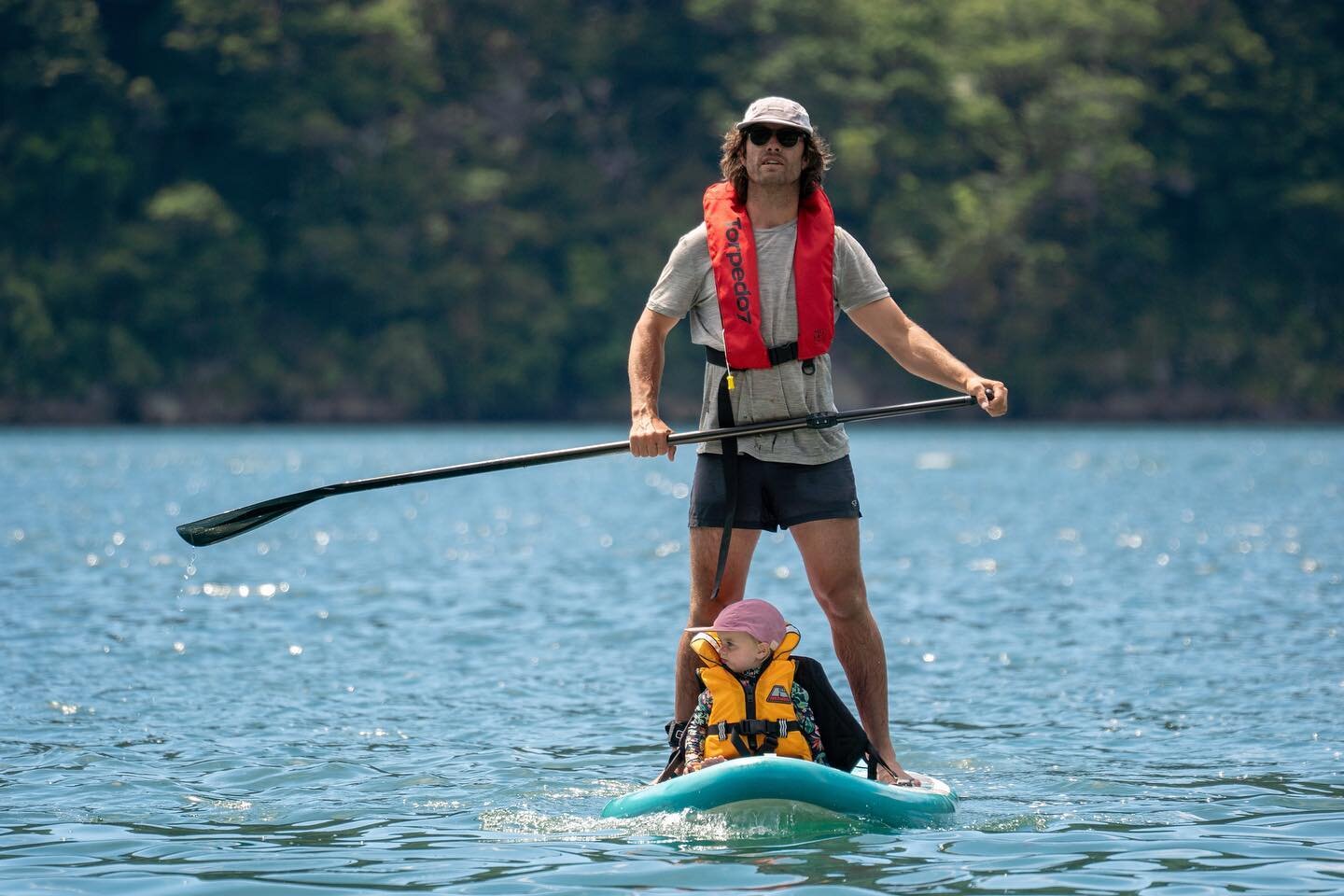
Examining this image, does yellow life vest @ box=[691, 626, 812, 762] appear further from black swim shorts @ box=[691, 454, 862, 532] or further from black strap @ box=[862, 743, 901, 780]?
black swim shorts @ box=[691, 454, 862, 532]

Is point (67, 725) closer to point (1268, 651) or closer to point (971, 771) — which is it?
point (971, 771)

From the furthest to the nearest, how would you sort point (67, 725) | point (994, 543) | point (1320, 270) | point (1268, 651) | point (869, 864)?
point (1320, 270) → point (994, 543) → point (1268, 651) → point (67, 725) → point (869, 864)

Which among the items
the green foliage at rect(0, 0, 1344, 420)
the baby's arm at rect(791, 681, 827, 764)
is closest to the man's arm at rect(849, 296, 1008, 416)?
the baby's arm at rect(791, 681, 827, 764)

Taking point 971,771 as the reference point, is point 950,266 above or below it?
above

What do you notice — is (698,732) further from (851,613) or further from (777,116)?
(777,116)

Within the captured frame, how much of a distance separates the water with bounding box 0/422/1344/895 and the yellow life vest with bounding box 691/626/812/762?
0.31 m

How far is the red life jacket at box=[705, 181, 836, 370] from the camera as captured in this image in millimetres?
7617

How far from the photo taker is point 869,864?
6973 mm

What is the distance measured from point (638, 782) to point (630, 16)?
7257 cm

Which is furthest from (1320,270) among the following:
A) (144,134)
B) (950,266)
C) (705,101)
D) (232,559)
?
(232,559)

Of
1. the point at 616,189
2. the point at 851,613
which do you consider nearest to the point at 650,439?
the point at 851,613

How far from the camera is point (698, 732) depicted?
7648mm

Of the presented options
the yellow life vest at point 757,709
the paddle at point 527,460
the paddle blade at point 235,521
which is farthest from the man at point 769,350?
the paddle blade at point 235,521

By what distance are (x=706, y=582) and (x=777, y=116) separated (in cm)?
189
